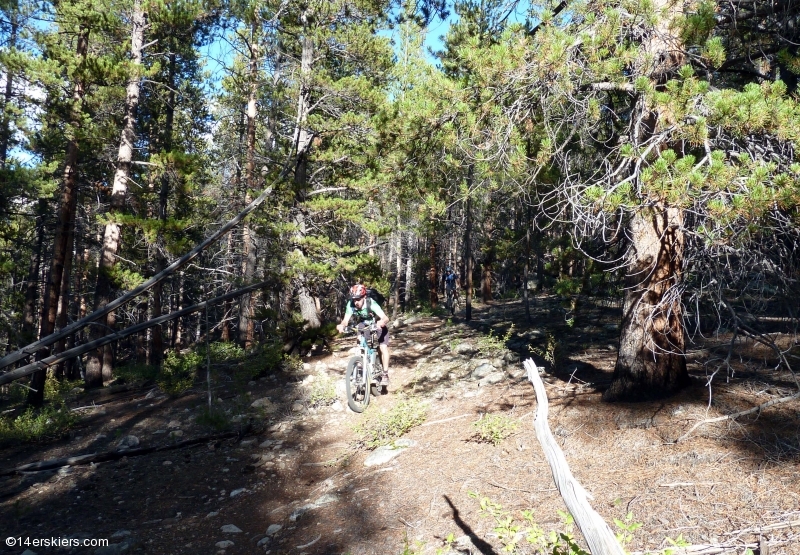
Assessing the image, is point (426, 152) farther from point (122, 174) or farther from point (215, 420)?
point (122, 174)

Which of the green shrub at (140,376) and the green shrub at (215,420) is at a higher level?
the green shrub at (140,376)

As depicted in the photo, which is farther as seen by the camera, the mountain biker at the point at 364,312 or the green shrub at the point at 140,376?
the green shrub at the point at 140,376

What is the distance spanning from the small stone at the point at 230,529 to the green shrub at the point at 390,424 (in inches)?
83.1

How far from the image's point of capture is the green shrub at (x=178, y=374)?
11.3 metres

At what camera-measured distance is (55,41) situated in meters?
11.6

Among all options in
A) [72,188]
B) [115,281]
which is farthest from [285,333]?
[72,188]

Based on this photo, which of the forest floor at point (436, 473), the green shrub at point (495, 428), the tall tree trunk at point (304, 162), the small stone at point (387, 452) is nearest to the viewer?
the forest floor at point (436, 473)

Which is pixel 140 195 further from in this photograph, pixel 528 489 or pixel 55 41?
pixel 528 489

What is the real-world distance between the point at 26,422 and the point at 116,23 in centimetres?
919

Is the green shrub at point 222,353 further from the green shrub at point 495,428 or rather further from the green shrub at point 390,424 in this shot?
the green shrub at point 495,428

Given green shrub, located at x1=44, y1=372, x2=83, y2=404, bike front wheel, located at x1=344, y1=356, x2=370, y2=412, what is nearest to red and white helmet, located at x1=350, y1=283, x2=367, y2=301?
bike front wheel, located at x1=344, y1=356, x2=370, y2=412

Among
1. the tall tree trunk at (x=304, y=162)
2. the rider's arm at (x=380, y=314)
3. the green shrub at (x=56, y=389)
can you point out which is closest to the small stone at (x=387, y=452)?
the rider's arm at (x=380, y=314)

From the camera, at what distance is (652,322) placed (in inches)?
229

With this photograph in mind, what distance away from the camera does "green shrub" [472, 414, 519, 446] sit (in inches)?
235
